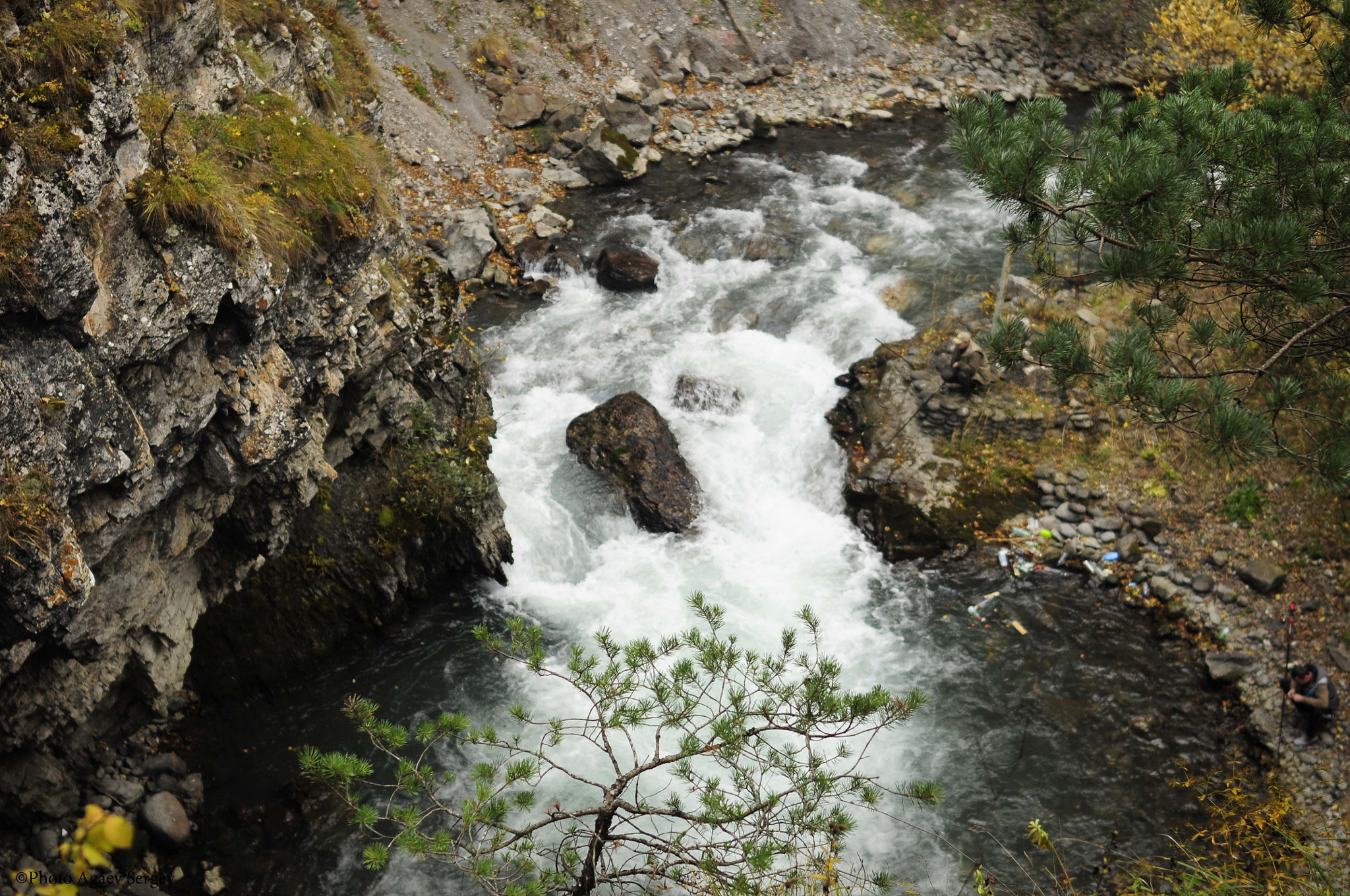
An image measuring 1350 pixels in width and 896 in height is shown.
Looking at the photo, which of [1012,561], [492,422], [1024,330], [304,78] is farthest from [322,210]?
[1012,561]

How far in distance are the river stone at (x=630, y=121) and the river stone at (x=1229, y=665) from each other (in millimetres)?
18305

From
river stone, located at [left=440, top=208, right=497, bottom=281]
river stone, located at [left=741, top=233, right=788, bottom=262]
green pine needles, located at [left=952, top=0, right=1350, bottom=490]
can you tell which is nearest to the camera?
green pine needles, located at [left=952, top=0, right=1350, bottom=490]

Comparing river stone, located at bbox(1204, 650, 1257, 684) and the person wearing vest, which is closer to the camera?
the person wearing vest

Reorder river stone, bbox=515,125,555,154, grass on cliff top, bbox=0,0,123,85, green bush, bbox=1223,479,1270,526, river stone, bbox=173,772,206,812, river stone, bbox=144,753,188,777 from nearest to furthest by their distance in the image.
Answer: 1. grass on cliff top, bbox=0,0,123,85
2. river stone, bbox=173,772,206,812
3. river stone, bbox=144,753,188,777
4. green bush, bbox=1223,479,1270,526
5. river stone, bbox=515,125,555,154

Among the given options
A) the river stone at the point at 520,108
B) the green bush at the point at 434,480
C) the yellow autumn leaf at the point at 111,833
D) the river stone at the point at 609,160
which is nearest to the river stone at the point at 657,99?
the river stone at the point at 609,160

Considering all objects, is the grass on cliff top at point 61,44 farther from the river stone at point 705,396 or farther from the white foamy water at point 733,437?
the river stone at point 705,396

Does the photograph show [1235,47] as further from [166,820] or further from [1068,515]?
[166,820]

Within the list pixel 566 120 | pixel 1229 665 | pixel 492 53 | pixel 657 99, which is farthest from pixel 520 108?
pixel 1229 665

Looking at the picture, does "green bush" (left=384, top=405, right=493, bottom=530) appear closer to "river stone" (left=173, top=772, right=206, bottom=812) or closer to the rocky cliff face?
the rocky cliff face

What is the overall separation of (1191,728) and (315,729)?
441 inches

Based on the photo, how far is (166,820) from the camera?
9180 millimetres

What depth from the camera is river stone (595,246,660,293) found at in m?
18.6

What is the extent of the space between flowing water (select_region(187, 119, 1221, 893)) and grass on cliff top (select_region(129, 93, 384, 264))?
561cm

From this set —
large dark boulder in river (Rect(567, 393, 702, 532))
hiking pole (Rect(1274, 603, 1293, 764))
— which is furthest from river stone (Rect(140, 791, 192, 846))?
hiking pole (Rect(1274, 603, 1293, 764))
